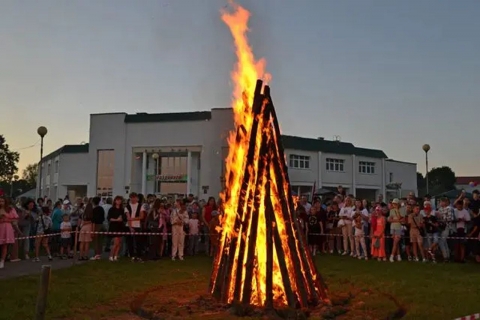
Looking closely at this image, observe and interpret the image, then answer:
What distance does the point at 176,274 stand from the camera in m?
11.6

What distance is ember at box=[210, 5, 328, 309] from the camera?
312 inches

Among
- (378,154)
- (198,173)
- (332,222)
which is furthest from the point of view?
(378,154)

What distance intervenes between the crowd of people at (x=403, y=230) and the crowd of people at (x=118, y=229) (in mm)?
3331

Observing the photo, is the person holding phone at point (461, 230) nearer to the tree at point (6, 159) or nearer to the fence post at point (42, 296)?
the fence post at point (42, 296)

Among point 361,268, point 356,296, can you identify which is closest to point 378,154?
point 361,268

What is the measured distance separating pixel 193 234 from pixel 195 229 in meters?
0.16

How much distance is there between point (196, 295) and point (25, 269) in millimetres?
5319

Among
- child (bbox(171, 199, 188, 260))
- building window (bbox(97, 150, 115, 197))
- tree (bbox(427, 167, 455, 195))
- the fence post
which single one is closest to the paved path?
child (bbox(171, 199, 188, 260))

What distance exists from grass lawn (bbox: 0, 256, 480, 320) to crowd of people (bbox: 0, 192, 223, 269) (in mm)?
990

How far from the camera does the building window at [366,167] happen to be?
5809cm

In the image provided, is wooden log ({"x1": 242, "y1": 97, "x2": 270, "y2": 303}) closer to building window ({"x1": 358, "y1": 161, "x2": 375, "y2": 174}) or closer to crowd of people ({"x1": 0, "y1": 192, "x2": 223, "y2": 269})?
crowd of people ({"x1": 0, "y1": 192, "x2": 223, "y2": 269})

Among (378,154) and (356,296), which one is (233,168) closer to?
(356,296)

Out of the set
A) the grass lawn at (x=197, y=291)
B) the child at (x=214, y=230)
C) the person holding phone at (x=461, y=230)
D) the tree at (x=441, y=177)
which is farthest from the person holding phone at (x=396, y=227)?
the tree at (x=441, y=177)

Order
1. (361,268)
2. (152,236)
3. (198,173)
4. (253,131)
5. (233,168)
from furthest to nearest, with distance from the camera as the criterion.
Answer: (198,173), (152,236), (361,268), (233,168), (253,131)
